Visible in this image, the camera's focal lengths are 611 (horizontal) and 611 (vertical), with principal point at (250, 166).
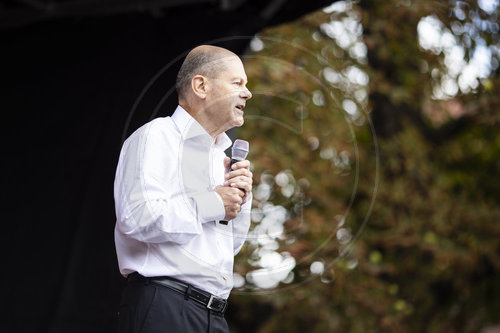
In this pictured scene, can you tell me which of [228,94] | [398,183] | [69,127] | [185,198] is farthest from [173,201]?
[398,183]

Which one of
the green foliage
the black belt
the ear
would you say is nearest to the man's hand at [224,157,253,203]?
the ear

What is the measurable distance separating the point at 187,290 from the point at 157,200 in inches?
9.2

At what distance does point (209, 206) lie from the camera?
1.19 meters

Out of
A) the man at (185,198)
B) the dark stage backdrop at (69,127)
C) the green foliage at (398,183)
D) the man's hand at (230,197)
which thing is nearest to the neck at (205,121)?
the man at (185,198)

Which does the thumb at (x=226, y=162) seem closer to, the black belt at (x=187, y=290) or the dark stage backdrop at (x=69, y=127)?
the black belt at (x=187, y=290)

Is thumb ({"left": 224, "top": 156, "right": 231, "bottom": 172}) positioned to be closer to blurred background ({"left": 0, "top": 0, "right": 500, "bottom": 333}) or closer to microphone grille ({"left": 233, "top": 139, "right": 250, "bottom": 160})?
microphone grille ({"left": 233, "top": 139, "right": 250, "bottom": 160})

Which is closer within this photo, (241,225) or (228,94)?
(228,94)

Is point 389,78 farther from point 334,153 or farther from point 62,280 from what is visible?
point 62,280

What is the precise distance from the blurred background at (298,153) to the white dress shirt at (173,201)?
105mm

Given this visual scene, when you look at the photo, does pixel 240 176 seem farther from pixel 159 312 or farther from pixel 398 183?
pixel 398 183

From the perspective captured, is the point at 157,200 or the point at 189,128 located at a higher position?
the point at 189,128

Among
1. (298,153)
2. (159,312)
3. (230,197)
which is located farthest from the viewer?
(298,153)

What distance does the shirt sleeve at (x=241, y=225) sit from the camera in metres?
1.29

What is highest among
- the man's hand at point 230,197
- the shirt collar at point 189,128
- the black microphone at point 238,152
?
the shirt collar at point 189,128
